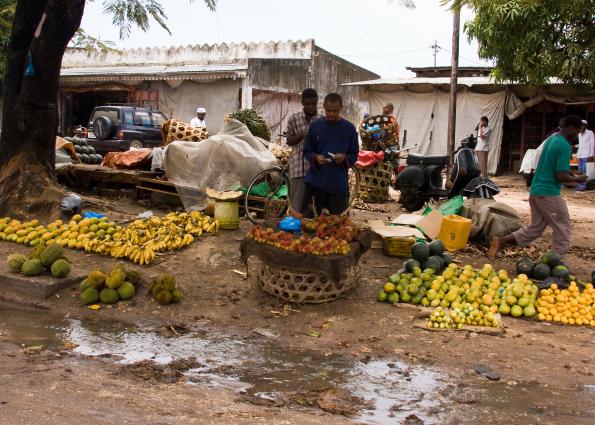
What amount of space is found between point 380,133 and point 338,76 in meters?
15.7

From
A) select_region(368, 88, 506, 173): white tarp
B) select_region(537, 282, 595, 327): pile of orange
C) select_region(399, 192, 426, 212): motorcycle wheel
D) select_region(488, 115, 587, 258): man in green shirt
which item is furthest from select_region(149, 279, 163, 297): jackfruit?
select_region(368, 88, 506, 173): white tarp

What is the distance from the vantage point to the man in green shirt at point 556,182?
21.0ft

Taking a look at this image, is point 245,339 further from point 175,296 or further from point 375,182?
point 375,182

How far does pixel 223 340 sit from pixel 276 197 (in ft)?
13.4

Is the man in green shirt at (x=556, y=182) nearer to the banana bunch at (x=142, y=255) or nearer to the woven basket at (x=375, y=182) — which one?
the banana bunch at (x=142, y=255)

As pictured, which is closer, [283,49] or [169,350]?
[169,350]

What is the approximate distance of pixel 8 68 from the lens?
9023mm

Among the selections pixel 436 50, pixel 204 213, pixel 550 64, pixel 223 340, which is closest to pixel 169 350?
pixel 223 340

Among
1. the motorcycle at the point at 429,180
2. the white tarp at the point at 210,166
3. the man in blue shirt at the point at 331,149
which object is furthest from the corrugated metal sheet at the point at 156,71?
the man in blue shirt at the point at 331,149

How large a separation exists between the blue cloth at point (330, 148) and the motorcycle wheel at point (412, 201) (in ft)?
12.0

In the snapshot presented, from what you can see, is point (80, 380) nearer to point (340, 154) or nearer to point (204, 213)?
point (340, 154)

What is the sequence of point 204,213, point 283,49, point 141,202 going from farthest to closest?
point 283,49
point 141,202
point 204,213

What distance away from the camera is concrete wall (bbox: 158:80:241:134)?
22.5m

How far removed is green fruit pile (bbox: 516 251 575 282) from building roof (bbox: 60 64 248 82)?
1672cm
